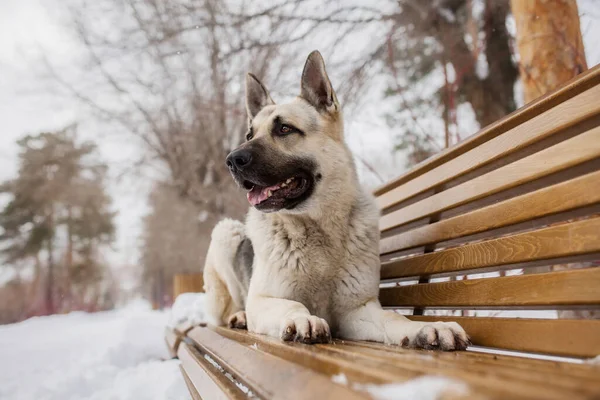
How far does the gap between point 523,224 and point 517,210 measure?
88 mm

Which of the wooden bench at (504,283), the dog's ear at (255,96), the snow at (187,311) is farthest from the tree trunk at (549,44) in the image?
the snow at (187,311)

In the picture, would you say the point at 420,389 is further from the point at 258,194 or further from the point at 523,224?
the point at 258,194

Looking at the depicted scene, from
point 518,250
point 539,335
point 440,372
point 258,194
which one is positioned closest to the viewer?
point 440,372

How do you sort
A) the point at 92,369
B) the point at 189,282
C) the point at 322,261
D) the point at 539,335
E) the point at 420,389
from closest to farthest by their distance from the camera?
the point at 420,389
the point at 539,335
the point at 322,261
the point at 92,369
the point at 189,282

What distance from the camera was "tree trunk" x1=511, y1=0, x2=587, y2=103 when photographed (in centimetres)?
314

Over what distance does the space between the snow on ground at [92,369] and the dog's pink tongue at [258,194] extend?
4.70 feet

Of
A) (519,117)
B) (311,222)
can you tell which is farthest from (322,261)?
(519,117)

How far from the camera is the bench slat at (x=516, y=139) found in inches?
57.9

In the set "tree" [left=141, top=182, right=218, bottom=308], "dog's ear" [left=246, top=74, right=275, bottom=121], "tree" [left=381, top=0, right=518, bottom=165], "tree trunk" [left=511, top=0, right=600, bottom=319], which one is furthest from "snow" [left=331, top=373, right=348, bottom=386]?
"tree" [left=141, top=182, right=218, bottom=308]

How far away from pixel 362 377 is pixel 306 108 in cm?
243

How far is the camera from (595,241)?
4.23 feet

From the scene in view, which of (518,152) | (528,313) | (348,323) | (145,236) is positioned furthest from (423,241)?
(145,236)

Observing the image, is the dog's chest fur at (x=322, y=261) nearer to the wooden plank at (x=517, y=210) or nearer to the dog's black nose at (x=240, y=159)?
the wooden plank at (x=517, y=210)

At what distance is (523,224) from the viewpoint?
5.88 ft
